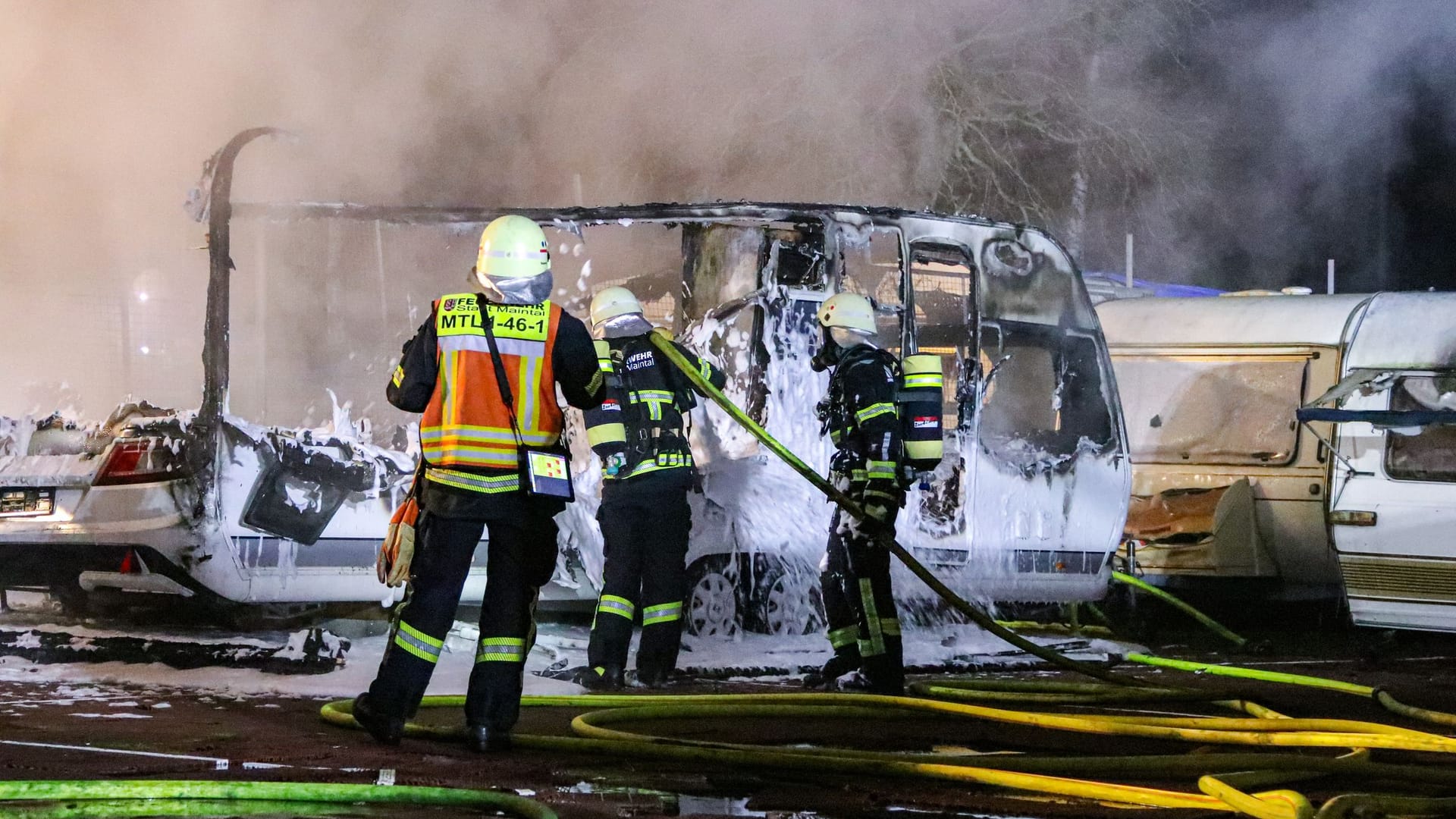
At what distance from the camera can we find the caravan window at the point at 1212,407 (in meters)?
9.88

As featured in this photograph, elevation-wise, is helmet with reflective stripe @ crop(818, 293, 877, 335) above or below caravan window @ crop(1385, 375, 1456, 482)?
above

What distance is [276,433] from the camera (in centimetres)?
657

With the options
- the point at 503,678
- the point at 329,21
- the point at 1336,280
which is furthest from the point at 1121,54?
the point at 503,678

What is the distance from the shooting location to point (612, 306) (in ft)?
21.3

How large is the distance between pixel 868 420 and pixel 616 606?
1.28m

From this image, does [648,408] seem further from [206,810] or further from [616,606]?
[206,810]

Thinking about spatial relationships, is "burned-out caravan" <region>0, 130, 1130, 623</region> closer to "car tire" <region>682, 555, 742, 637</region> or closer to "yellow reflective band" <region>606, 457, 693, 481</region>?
"car tire" <region>682, 555, 742, 637</region>

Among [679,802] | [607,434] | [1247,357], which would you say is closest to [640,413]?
[607,434]

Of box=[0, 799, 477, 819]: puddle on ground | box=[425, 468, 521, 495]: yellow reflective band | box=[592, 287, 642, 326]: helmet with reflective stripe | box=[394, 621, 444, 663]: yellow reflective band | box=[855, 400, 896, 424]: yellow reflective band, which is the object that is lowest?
box=[0, 799, 477, 819]: puddle on ground

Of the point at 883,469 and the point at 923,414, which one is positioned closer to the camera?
the point at 883,469

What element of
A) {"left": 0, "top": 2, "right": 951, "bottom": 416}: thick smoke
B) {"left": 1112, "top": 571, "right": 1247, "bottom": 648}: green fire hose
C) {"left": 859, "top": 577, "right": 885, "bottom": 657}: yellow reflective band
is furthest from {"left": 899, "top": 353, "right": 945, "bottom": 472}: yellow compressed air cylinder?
{"left": 0, "top": 2, "right": 951, "bottom": 416}: thick smoke

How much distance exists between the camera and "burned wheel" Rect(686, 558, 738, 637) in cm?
715

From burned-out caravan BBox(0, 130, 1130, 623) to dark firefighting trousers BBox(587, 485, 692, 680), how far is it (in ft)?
1.87

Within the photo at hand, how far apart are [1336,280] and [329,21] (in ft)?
62.4
